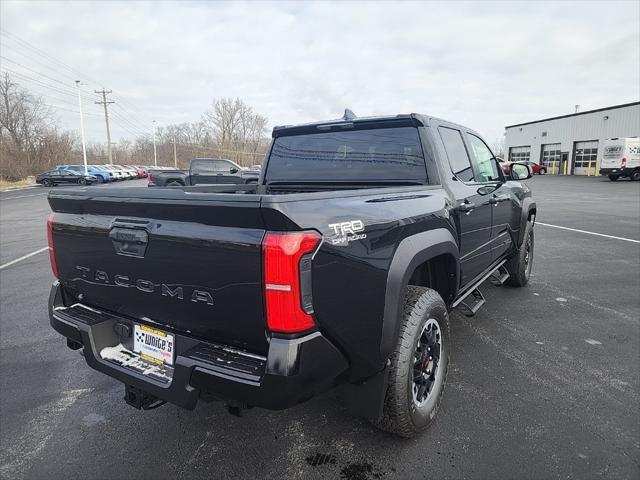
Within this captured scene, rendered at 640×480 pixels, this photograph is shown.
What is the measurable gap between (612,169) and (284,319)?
36.9m

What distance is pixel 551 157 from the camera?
155 ft

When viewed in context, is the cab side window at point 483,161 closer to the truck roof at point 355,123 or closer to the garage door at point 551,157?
the truck roof at point 355,123

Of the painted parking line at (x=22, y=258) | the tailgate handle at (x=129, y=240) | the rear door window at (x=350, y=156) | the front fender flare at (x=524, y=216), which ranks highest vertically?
the rear door window at (x=350, y=156)

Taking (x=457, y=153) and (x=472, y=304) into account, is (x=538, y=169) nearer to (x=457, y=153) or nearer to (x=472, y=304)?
(x=472, y=304)

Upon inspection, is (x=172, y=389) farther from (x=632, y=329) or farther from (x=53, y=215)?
(x=632, y=329)

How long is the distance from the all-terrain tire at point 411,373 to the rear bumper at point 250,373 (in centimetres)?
43

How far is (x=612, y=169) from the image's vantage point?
3127 centimetres

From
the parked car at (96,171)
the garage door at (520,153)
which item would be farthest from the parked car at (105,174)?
the garage door at (520,153)

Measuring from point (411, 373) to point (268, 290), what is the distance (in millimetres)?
1076

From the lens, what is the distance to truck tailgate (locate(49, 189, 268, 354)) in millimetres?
1784

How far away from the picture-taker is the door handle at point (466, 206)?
3191mm

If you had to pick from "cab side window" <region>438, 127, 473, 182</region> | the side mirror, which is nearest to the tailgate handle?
"cab side window" <region>438, 127, 473, 182</region>

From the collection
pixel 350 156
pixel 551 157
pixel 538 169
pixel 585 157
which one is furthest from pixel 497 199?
pixel 551 157

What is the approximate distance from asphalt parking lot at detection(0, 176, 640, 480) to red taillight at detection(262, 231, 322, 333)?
1079 mm
